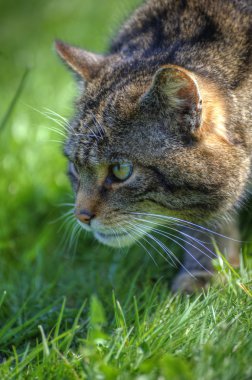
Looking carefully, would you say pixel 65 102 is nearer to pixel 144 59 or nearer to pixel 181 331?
pixel 144 59

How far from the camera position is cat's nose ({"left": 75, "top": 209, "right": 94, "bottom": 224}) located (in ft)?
8.01

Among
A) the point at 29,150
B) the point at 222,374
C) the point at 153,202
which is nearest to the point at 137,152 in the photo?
the point at 153,202

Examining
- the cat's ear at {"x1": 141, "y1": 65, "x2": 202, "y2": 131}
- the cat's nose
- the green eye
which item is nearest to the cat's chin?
the cat's nose

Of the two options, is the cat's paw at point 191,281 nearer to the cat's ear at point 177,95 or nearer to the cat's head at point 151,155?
the cat's head at point 151,155

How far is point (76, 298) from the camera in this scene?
2748 mm

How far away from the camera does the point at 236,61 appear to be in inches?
101

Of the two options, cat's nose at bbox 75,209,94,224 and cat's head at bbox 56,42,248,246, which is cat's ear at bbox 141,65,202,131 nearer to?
cat's head at bbox 56,42,248,246

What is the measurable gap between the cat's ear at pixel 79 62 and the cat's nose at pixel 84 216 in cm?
68

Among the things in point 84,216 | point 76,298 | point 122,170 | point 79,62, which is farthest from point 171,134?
point 76,298

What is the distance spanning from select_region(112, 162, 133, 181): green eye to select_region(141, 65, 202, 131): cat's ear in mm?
264

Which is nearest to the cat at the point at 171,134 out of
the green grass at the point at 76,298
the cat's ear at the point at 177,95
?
the cat's ear at the point at 177,95

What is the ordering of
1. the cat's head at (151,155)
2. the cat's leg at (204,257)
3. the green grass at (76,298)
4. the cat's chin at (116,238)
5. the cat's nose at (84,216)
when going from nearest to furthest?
the green grass at (76,298) → the cat's head at (151,155) → the cat's nose at (84,216) → the cat's chin at (116,238) → the cat's leg at (204,257)

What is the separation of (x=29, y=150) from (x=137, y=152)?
168 centimetres

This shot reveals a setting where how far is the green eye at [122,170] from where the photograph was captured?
2373 millimetres
